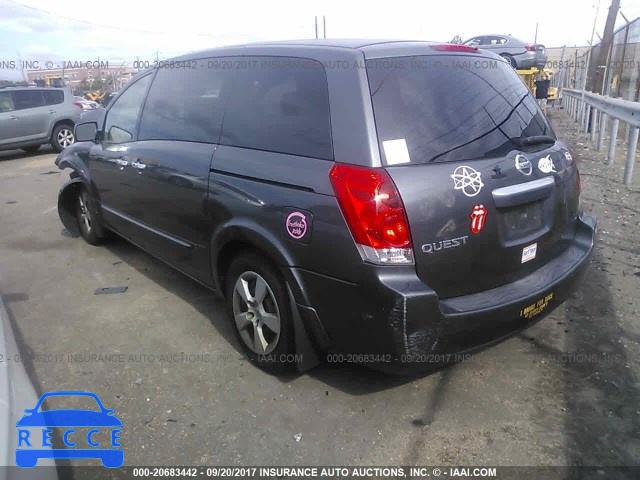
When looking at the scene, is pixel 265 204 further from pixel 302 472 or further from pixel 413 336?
pixel 302 472

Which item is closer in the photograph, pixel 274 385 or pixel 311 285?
pixel 311 285

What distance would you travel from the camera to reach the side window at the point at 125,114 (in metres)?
4.43

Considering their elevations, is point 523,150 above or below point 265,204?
above

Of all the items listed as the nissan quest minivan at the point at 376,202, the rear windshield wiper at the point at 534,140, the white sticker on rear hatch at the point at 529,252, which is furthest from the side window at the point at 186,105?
the white sticker on rear hatch at the point at 529,252

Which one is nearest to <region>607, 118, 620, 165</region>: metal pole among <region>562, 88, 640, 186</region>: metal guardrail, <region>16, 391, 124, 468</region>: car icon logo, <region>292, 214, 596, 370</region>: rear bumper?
<region>562, 88, 640, 186</region>: metal guardrail

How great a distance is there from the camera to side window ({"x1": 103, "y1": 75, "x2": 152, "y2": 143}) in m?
4.43

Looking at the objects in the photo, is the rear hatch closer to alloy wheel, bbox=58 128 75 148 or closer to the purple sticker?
the purple sticker

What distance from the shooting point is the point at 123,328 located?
385 centimetres

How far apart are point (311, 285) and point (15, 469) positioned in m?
1.49

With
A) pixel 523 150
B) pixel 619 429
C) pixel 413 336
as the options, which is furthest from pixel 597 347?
pixel 413 336

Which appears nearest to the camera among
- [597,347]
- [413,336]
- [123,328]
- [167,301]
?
[413,336]

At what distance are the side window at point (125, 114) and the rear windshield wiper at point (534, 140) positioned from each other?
9.92ft

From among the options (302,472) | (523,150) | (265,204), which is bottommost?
(302,472)

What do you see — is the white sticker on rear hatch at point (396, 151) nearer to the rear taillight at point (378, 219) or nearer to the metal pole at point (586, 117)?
the rear taillight at point (378, 219)
